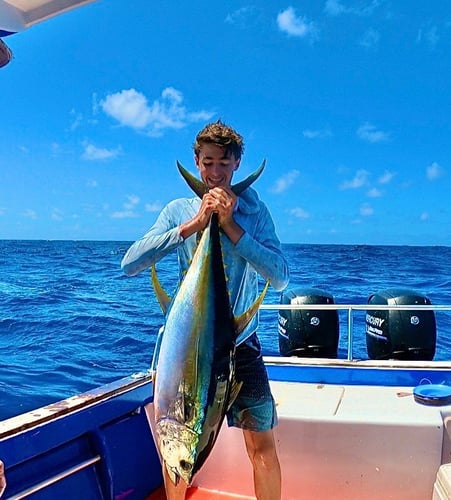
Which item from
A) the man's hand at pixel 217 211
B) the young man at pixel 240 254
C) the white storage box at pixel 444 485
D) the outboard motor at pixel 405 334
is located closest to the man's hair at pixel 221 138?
the young man at pixel 240 254

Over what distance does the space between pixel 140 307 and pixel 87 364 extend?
388 centimetres

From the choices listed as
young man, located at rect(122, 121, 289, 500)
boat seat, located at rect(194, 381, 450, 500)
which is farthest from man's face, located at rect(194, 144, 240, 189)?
boat seat, located at rect(194, 381, 450, 500)

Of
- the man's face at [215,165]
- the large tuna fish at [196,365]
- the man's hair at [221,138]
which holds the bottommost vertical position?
the large tuna fish at [196,365]

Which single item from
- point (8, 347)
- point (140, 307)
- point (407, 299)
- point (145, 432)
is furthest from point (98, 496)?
point (140, 307)

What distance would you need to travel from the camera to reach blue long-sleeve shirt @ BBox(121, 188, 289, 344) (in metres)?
1.71

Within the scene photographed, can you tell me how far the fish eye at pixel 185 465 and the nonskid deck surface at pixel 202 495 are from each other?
4.80 ft

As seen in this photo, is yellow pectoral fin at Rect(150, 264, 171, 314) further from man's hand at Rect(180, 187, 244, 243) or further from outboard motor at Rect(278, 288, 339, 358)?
outboard motor at Rect(278, 288, 339, 358)

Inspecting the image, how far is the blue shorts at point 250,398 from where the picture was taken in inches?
75.5

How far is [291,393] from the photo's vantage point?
9.38 ft

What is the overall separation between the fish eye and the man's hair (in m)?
0.88

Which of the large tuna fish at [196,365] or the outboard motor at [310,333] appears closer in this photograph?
the large tuna fish at [196,365]

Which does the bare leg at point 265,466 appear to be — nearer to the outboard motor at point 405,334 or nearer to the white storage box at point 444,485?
the white storage box at point 444,485

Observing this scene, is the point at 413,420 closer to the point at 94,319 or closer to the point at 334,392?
the point at 334,392

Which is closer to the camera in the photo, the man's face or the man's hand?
the man's hand
